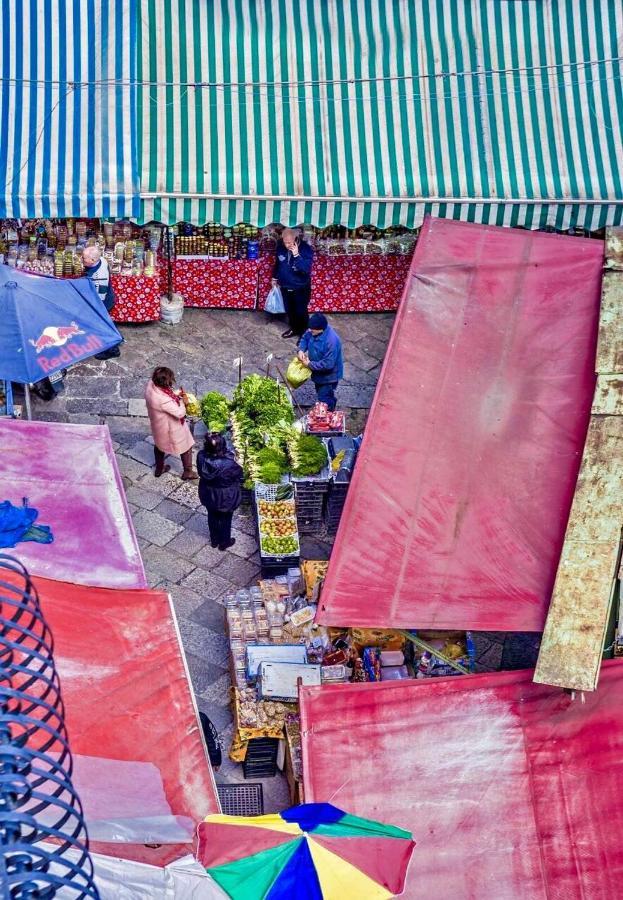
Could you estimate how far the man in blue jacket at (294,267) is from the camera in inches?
528

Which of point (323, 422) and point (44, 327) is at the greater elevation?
point (44, 327)

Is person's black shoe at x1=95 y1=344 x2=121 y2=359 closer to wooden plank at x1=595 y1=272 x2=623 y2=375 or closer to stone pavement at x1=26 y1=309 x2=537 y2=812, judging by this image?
stone pavement at x1=26 y1=309 x2=537 y2=812

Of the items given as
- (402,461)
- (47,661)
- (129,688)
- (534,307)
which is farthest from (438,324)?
(47,661)

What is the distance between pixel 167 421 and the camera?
38.0ft

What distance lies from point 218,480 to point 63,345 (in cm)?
175

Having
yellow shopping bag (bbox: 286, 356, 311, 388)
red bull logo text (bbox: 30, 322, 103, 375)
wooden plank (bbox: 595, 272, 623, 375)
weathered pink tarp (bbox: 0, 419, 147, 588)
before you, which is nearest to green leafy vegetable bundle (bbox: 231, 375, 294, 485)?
yellow shopping bag (bbox: 286, 356, 311, 388)

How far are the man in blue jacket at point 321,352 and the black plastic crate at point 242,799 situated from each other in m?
4.31

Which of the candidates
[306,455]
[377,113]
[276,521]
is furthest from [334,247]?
[276,521]

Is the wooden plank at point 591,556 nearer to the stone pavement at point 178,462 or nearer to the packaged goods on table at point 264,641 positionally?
the stone pavement at point 178,462

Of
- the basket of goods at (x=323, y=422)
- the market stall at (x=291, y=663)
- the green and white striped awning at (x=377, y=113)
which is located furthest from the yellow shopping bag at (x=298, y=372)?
the market stall at (x=291, y=663)

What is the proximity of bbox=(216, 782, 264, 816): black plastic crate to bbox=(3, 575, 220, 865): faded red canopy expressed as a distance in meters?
1.47

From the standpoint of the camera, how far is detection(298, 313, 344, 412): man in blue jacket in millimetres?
12070

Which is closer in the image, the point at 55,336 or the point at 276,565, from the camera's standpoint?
the point at 55,336

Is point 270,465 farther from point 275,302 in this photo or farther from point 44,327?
point 275,302
